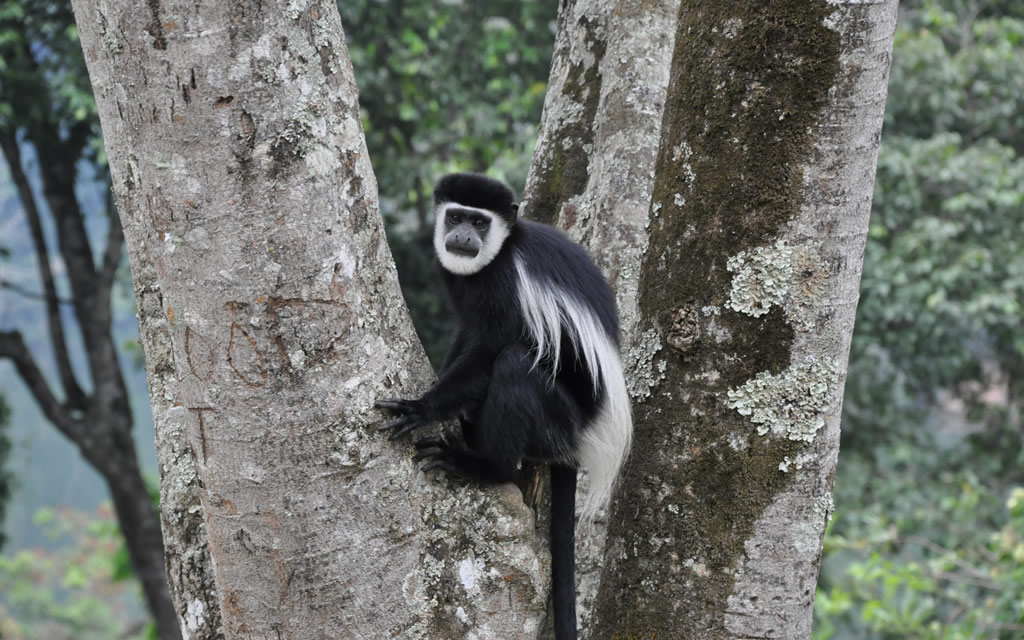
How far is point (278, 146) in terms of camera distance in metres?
1.17

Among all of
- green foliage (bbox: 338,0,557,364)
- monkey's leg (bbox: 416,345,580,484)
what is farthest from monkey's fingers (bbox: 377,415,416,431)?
green foliage (bbox: 338,0,557,364)

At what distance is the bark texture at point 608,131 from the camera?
199cm

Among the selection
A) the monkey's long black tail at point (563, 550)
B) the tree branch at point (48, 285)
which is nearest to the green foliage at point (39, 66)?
the tree branch at point (48, 285)

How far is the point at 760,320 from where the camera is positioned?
130 cm

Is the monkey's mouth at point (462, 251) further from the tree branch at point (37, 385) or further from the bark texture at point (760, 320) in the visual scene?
the tree branch at point (37, 385)

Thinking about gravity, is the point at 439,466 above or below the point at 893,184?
below

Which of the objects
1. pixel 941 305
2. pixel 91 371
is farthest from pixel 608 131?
pixel 91 371

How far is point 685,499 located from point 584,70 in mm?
1201

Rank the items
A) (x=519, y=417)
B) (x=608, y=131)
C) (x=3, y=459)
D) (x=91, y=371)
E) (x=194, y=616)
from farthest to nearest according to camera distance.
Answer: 1. (x=3, y=459)
2. (x=91, y=371)
3. (x=608, y=131)
4. (x=519, y=417)
5. (x=194, y=616)

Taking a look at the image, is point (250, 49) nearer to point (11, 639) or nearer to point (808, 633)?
point (808, 633)

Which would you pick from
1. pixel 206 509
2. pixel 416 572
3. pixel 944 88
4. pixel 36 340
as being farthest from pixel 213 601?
pixel 36 340

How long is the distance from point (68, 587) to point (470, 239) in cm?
968

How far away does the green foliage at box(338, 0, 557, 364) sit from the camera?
5273mm

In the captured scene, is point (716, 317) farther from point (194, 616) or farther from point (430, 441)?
point (194, 616)
